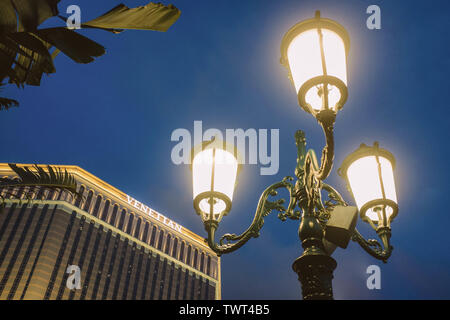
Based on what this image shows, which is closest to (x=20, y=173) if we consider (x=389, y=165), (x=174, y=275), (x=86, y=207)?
(x=389, y=165)

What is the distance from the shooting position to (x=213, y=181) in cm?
349

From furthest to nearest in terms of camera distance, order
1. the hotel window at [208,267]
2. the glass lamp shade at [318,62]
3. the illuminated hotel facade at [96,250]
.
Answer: the hotel window at [208,267] < the illuminated hotel facade at [96,250] < the glass lamp shade at [318,62]

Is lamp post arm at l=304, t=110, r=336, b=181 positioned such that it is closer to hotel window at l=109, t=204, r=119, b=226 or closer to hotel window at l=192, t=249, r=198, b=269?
hotel window at l=109, t=204, r=119, b=226

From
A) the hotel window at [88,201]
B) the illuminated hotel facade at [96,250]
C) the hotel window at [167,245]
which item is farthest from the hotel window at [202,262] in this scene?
the hotel window at [88,201]

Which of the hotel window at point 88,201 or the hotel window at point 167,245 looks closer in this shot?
the hotel window at point 88,201

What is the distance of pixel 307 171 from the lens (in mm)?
3357

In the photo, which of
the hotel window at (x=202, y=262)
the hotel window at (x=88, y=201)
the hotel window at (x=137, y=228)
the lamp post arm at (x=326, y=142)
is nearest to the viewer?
the lamp post arm at (x=326, y=142)

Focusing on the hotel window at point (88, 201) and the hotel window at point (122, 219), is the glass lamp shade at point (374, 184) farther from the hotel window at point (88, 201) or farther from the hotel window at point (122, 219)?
the hotel window at point (122, 219)

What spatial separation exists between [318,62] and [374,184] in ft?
4.77

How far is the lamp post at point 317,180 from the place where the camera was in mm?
2713

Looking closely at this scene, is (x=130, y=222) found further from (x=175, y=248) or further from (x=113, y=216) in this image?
(x=175, y=248)

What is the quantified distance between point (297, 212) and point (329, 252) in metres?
0.58

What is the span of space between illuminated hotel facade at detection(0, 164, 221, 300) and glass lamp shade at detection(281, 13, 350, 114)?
57.7 metres

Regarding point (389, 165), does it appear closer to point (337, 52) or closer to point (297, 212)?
point (297, 212)
